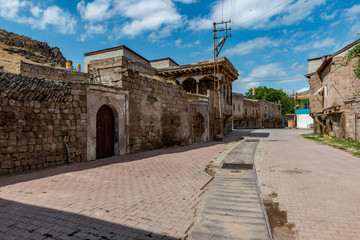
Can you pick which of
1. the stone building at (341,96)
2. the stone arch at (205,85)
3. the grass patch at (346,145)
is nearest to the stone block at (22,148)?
the grass patch at (346,145)

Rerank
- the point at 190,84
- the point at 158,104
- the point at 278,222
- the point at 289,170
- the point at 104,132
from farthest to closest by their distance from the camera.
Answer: the point at 190,84 → the point at 158,104 → the point at 104,132 → the point at 289,170 → the point at 278,222

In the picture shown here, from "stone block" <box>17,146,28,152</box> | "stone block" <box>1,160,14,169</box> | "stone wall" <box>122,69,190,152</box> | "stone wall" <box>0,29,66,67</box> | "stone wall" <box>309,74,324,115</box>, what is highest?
"stone wall" <box>0,29,66,67</box>

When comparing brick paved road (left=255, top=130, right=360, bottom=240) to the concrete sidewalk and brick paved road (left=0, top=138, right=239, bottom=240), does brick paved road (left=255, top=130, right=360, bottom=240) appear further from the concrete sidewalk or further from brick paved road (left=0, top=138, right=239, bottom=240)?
brick paved road (left=0, top=138, right=239, bottom=240)

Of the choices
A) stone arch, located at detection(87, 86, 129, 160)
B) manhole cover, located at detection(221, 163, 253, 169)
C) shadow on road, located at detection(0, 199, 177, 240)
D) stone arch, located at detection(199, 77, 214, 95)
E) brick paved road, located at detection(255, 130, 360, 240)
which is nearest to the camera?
shadow on road, located at detection(0, 199, 177, 240)

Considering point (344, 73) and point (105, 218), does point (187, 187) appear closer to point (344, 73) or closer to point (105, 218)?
point (105, 218)

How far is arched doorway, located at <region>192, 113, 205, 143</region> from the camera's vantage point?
15930 mm

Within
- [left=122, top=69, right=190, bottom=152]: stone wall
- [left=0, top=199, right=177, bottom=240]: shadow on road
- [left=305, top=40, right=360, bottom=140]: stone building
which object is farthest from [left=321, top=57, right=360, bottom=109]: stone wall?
[left=0, top=199, right=177, bottom=240]: shadow on road

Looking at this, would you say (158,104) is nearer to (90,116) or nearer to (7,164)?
(90,116)

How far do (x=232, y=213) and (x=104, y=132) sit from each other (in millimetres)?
7152

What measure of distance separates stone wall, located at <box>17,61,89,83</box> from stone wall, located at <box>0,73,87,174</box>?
7404mm

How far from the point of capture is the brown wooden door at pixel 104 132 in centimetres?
887

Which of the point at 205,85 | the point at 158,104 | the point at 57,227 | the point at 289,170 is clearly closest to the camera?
the point at 57,227

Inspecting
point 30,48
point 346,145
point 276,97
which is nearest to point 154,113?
point 346,145

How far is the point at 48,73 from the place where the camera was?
13391 millimetres
